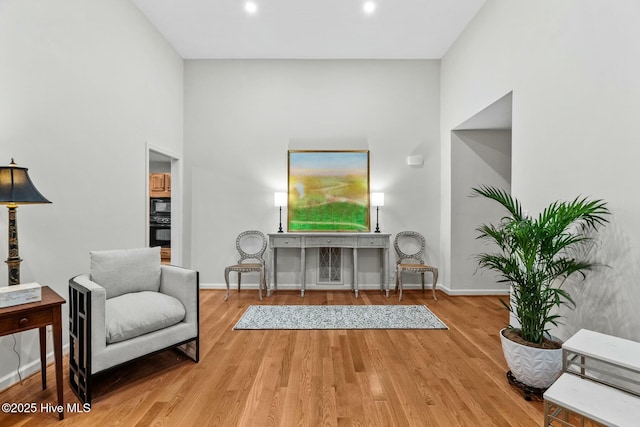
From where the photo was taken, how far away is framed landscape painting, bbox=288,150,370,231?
451 cm

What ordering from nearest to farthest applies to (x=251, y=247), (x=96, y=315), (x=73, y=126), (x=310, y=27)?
1. (x=96, y=315)
2. (x=73, y=126)
3. (x=310, y=27)
4. (x=251, y=247)

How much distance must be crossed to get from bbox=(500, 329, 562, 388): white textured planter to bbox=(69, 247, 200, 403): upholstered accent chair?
7.58 ft

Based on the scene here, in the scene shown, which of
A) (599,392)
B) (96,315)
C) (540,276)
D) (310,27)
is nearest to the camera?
(599,392)

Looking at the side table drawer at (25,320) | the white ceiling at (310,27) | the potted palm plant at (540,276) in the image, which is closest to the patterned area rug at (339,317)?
the potted palm plant at (540,276)

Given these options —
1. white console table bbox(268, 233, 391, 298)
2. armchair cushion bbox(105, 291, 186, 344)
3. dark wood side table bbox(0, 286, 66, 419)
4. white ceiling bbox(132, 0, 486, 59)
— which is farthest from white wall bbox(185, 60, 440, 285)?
dark wood side table bbox(0, 286, 66, 419)

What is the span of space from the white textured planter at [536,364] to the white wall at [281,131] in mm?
2650

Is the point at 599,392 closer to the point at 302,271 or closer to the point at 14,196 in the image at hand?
the point at 14,196

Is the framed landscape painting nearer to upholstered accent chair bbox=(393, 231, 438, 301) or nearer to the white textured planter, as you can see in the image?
upholstered accent chair bbox=(393, 231, 438, 301)

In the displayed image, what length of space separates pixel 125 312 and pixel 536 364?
2713 mm

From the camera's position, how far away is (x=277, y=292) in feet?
14.4

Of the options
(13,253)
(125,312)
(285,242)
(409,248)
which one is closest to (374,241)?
(409,248)

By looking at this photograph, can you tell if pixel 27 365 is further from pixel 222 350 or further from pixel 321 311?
pixel 321 311

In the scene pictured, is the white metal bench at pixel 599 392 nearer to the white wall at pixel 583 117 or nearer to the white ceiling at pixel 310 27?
the white wall at pixel 583 117

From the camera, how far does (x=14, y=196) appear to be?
1.73 meters
